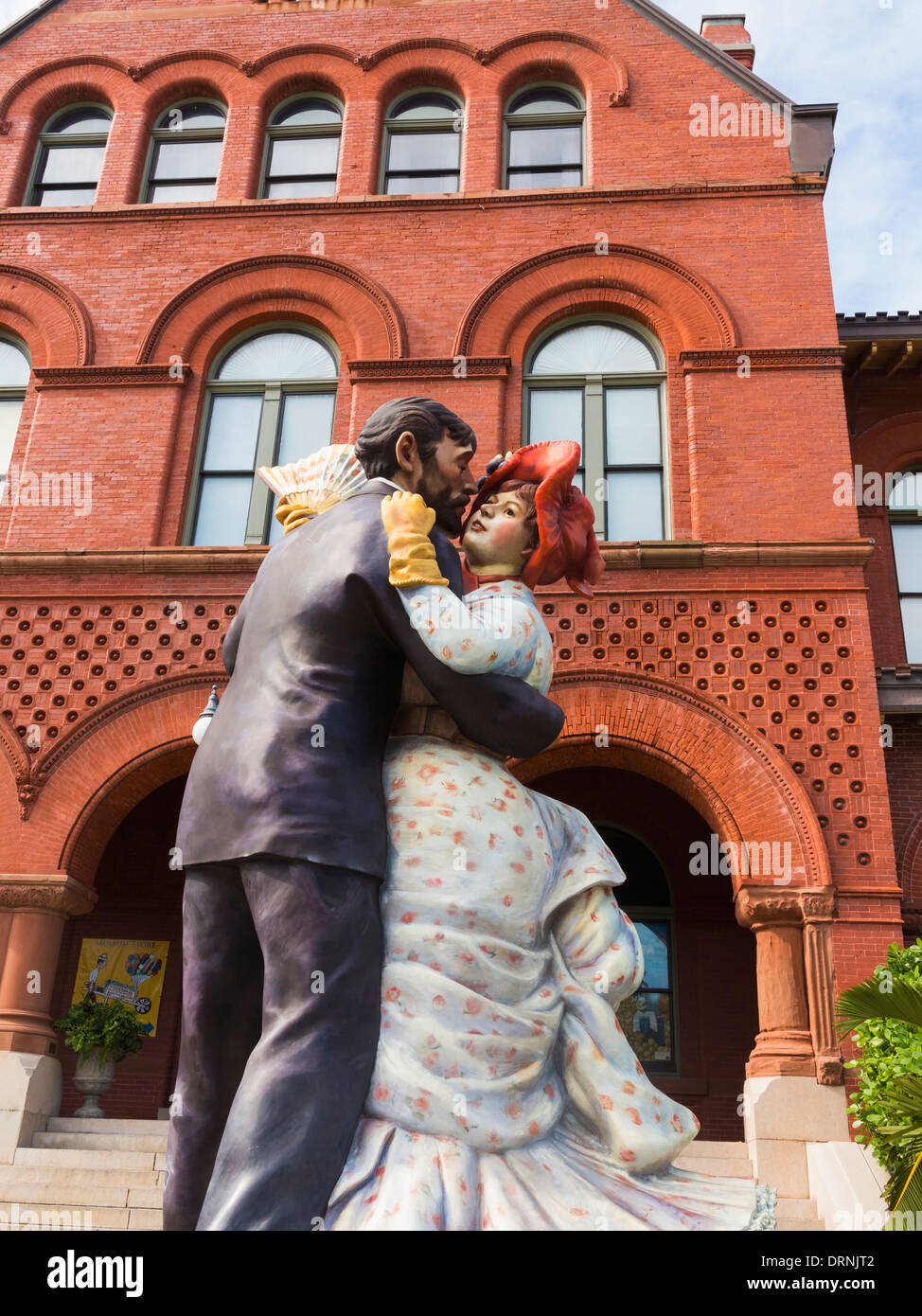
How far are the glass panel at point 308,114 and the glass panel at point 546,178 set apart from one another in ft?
8.60

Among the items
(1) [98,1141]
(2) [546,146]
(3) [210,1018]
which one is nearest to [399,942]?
(3) [210,1018]

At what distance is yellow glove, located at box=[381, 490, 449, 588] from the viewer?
8.61 ft

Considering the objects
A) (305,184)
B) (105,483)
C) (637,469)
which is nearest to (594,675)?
(637,469)

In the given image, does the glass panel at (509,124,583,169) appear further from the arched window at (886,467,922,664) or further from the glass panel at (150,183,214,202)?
the arched window at (886,467,922,664)

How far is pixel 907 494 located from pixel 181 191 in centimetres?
1000

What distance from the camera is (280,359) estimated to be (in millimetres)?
14305

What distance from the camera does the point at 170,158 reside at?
52.1ft

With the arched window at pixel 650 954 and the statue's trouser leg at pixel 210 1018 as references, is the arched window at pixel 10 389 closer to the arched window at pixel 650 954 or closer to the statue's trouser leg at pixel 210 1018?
the arched window at pixel 650 954

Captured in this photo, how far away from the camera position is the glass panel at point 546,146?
1523 cm

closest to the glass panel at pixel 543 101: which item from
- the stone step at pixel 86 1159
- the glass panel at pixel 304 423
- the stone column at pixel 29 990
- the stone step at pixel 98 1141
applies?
the glass panel at pixel 304 423

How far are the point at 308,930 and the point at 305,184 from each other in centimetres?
1468

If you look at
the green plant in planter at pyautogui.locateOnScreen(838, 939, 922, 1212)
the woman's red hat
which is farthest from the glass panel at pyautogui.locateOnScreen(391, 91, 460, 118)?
the woman's red hat

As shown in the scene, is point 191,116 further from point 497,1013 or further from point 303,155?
point 497,1013

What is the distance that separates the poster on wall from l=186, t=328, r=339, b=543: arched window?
4.56m
